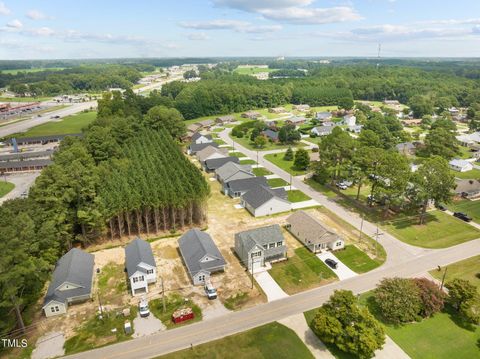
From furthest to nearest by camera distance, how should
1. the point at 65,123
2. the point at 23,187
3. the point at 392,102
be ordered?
the point at 392,102
the point at 65,123
the point at 23,187

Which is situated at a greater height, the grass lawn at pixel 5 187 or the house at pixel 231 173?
the house at pixel 231 173

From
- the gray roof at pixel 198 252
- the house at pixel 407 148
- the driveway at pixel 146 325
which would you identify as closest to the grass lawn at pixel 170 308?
the driveway at pixel 146 325

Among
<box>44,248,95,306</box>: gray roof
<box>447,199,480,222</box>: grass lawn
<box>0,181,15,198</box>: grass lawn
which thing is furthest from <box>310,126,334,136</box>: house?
<box>0,181,15,198</box>: grass lawn

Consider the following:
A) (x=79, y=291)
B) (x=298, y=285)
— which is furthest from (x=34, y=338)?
(x=298, y=285)

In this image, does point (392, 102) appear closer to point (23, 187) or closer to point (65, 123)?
point (65, 123)

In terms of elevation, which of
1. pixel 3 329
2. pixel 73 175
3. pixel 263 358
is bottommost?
pixel 263 358

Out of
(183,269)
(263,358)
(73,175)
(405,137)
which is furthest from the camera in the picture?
(405,137)

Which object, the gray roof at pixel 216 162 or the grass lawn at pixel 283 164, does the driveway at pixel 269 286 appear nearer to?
the grass lawn at pixel 283 164
